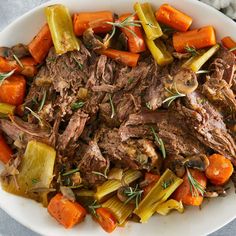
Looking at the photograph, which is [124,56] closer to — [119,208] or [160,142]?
[160,142]

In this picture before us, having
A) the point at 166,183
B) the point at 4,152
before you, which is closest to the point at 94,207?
the point at 166,183

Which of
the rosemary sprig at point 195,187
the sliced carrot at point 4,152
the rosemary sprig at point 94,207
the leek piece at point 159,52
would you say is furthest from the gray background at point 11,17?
the rosemary sprig at point 195,187

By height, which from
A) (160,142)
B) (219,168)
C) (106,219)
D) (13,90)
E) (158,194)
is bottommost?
(106,219)

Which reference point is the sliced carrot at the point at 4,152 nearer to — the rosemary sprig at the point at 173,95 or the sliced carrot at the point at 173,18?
the rosemary sprig at the point at 173,95

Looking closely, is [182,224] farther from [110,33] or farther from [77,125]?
[110,33]

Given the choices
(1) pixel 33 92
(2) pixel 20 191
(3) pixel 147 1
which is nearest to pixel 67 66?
(1) pixel 33 92
